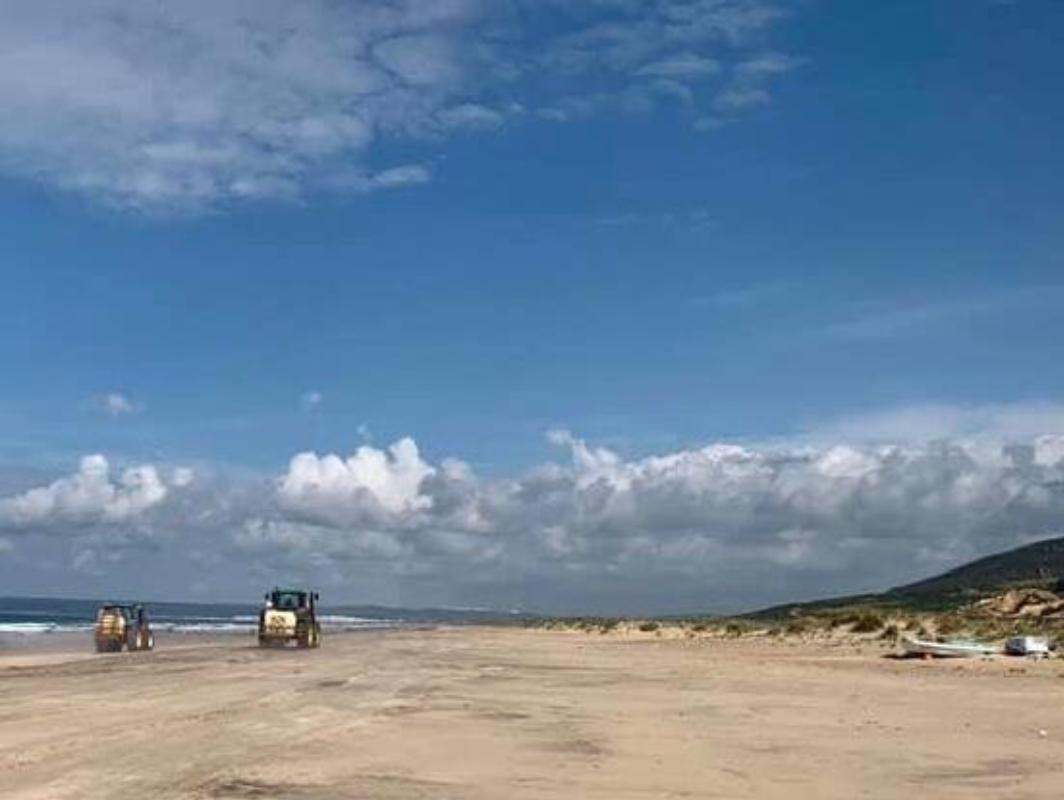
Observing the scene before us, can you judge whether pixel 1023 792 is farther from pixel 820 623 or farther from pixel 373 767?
pixel 820 623

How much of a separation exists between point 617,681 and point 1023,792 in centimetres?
2559

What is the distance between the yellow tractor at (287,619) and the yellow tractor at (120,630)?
613 cm

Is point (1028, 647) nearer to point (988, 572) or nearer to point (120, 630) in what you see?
point (120, 630)

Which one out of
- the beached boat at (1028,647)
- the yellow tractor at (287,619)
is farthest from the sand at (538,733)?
the yellow tractor at (287,619)

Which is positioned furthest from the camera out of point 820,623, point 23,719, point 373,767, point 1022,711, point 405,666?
point 820,623

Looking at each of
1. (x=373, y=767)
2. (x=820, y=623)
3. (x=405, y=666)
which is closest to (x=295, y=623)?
(x=405, y=666)

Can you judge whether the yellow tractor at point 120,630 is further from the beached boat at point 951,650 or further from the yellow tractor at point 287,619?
the beached boat at point 951,650

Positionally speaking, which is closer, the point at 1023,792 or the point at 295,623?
the point at 1023,792

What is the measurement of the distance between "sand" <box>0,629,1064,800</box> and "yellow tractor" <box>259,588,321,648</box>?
2239 centimetres

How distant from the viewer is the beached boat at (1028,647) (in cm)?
4916

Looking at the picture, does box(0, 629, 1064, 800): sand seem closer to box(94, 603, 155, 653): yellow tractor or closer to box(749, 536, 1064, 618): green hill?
box(94, 603, 155, 653): yellow tractor

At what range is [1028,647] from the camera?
162 ft

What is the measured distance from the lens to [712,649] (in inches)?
2817

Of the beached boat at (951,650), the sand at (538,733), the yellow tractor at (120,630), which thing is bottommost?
the sand at (538,733)
